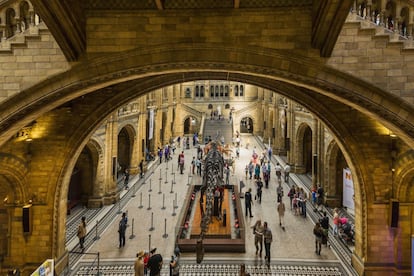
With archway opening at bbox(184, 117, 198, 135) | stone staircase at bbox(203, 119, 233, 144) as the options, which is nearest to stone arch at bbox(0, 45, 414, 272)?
stone staircase at bbox(203, 119, 233, 144)

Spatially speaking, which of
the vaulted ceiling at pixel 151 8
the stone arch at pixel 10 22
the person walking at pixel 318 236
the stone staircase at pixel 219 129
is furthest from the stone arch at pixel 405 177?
the stone staircase at pixel 219 129

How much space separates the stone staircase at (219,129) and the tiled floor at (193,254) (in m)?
17.6

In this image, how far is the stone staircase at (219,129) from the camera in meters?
35.3

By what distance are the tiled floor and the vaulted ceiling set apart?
658cm

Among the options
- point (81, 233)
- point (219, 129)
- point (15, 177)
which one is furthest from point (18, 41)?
point (219, 129)

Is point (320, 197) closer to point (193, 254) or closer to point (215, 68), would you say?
point (193, 254)

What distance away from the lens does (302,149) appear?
22422 mm

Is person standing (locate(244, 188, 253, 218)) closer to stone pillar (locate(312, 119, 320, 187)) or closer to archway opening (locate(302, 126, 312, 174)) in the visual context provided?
stone pillar (locate(312, 119, 320, 187))

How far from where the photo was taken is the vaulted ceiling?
569 centimetres

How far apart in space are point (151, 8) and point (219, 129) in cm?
3099

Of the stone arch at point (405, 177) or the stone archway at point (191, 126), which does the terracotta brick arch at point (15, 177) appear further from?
the stone archway at point (191, 126)

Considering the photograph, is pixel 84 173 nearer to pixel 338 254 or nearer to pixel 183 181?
pixel 183 181

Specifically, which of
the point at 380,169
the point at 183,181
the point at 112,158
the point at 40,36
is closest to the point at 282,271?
the point at 380,169

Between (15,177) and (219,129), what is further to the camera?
(219,129)
